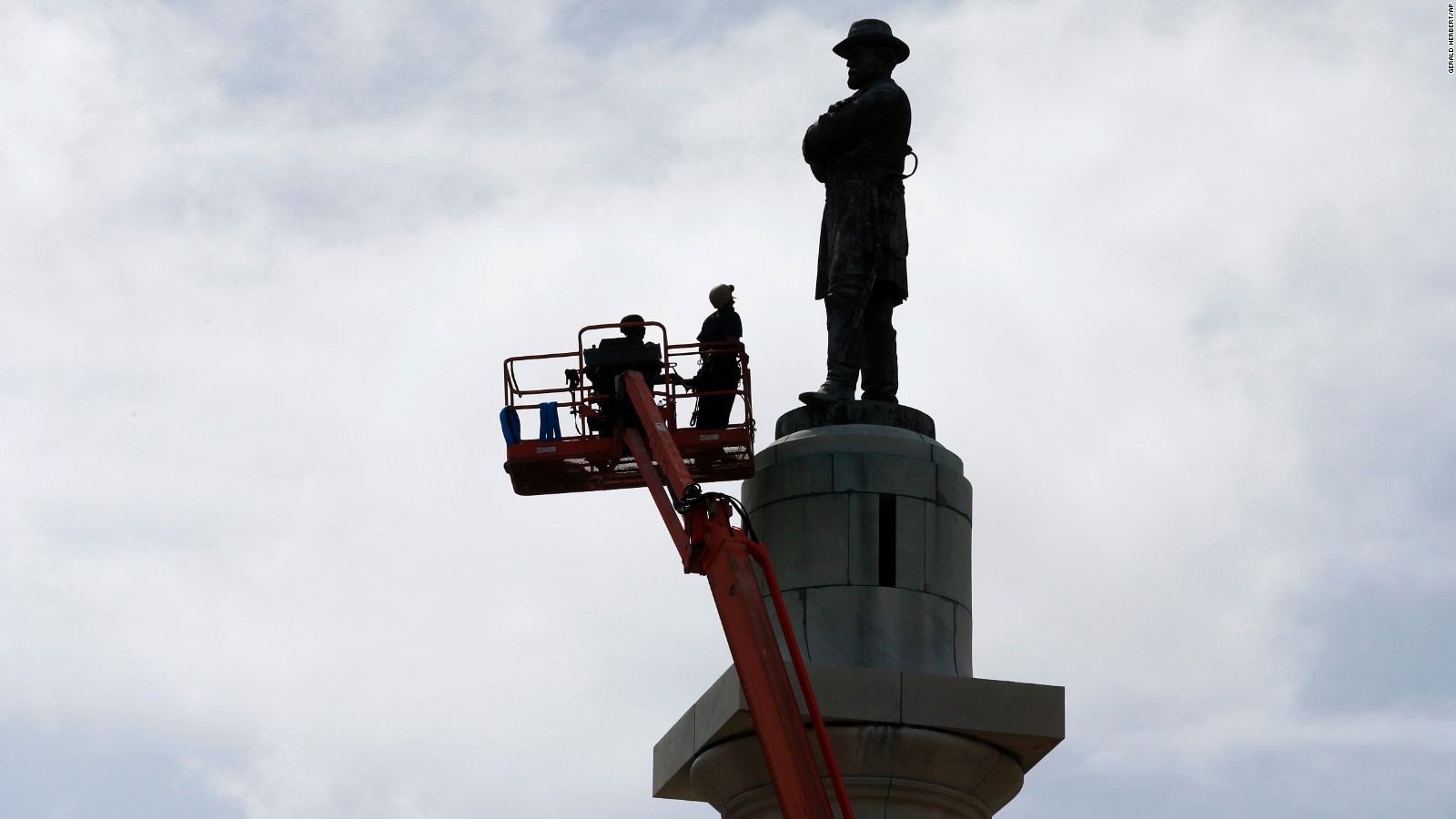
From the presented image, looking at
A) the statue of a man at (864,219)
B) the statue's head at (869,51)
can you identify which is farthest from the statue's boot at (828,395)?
the statue's head at (869,51)

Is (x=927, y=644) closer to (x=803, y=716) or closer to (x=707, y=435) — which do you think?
(x=803, y=716)

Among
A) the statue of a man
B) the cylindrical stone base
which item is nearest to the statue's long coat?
the statue of a man

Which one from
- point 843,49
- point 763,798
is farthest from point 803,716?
point 843,49

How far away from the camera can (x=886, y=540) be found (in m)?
28.9

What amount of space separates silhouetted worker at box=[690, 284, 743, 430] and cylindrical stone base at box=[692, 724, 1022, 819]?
555cm

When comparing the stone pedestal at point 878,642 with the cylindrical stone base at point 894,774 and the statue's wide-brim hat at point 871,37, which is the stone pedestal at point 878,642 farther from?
the statue's wide-brim hat at point 871,37

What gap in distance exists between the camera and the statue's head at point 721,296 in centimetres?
3256

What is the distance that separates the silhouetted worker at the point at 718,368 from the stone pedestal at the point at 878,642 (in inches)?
83.8

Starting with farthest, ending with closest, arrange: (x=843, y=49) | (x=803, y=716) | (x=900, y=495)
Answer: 1. (x=843, y=49)
2. (x=900, y=495)
3. (x=803, y=716)

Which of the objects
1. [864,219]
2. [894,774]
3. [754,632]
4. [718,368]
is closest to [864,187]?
[864,219]

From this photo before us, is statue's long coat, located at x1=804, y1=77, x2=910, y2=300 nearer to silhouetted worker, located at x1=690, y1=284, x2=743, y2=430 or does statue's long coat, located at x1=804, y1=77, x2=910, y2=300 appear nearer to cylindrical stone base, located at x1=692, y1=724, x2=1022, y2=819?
silhouetted worker, located at x1=690, y1=284, x2=743, y2=430

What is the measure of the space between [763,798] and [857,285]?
22.2ft

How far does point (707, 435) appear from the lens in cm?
3194

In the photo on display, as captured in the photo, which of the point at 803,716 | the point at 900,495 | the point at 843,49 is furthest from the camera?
the point at 843,49
